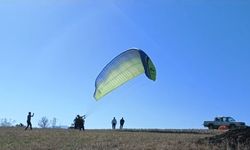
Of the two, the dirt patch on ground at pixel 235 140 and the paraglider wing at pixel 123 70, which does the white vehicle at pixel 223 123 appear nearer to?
the paraglider wing at pixel 123 70

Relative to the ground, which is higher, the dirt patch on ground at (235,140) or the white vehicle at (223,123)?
the white vehicle at (223,123)

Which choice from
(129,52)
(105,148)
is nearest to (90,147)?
(105,148)

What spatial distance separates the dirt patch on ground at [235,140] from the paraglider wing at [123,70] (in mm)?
6959

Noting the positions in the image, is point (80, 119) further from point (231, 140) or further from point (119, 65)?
point (231, 140)

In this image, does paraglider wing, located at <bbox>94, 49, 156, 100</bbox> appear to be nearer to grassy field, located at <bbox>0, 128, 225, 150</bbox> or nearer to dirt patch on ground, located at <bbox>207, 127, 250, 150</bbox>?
grassy field, located at <bbox>0, 128, 225, 150</bbox>

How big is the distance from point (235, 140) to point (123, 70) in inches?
416

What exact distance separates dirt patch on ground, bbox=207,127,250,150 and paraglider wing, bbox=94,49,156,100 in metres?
6.96

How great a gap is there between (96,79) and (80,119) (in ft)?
42.8

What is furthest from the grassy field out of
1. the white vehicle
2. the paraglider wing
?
the white vehicle

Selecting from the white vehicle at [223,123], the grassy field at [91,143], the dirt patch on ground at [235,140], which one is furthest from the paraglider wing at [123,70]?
the white vehicle at [223,123]

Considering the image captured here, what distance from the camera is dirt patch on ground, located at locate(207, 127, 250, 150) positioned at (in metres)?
28.0

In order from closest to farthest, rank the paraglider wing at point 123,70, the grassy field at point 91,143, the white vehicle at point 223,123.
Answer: the grassy field at point 91,143, the paraglider wing at point 123,70, the white vehicle at point 223,123

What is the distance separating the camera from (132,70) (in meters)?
38.1

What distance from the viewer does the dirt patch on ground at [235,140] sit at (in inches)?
1103
